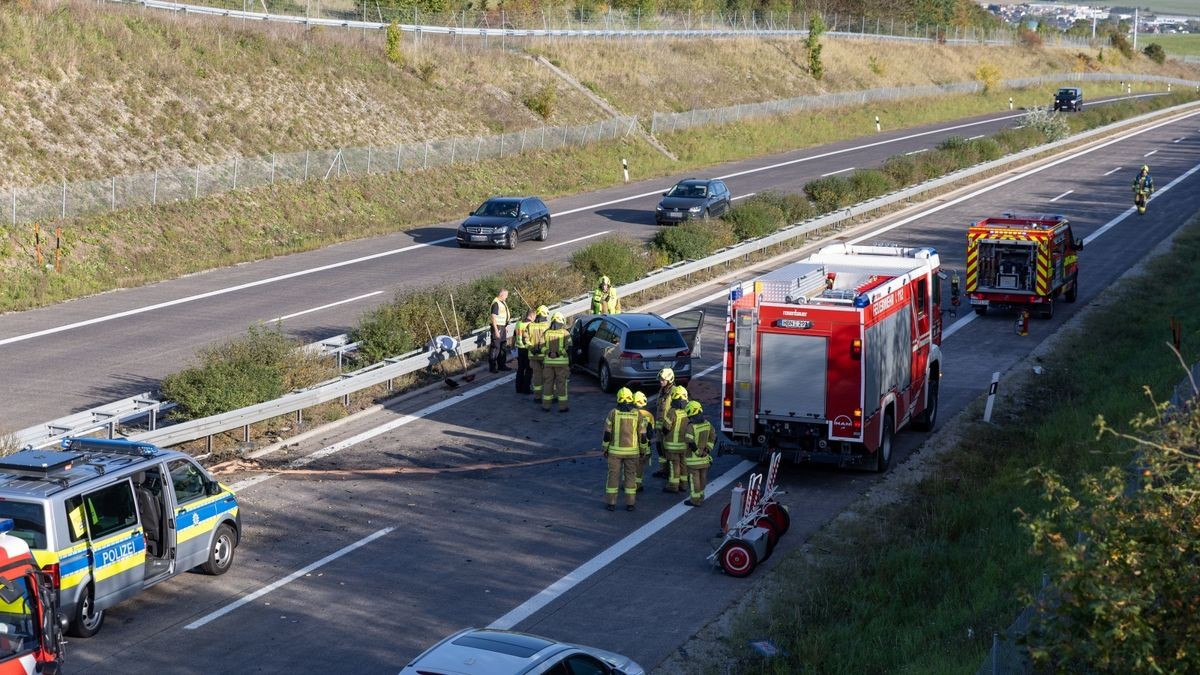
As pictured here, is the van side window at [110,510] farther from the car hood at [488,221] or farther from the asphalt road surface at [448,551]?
the car hood at [488,221]

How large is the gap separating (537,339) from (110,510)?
10.2 m

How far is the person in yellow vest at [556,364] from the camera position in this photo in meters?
21.8

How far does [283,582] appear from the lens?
14641 mm

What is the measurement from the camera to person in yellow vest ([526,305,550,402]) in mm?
22406

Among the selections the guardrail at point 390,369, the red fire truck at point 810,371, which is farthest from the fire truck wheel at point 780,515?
the guardrail at point 390,369

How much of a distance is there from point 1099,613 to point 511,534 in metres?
9.99

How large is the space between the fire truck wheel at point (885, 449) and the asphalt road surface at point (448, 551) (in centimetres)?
24

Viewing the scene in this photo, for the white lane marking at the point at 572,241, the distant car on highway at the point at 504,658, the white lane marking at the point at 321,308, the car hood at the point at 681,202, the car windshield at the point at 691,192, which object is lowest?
the white lane marking at the point at 572,241

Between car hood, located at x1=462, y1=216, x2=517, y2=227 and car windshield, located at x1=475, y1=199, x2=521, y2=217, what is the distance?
0.34 metres

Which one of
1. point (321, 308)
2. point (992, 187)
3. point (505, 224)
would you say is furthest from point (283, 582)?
point (992, 187)

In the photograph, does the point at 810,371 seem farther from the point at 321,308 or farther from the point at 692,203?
the point at 692,203

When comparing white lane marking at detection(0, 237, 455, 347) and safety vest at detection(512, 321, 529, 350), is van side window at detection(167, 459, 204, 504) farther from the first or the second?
white lane marking at detection(0, 237, 455, 347)

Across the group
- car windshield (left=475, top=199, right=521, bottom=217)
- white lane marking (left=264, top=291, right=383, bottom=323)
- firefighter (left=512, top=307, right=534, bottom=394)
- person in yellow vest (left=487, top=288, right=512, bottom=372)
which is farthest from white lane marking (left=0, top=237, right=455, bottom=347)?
firefighter (left=512, top=307, right=534, bottom=394)

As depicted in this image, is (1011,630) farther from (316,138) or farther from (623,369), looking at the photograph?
(316,138)
